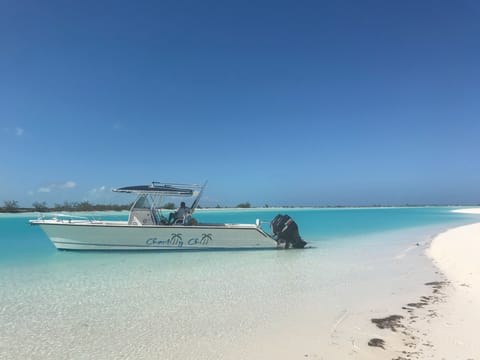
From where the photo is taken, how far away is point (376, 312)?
5992 millimetres

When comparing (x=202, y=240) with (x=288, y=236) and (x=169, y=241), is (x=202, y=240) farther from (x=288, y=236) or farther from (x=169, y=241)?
(x=288, y=236)

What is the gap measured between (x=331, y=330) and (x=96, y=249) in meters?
11.0

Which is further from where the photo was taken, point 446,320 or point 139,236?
point 139,236

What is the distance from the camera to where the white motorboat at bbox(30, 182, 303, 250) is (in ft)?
44.7

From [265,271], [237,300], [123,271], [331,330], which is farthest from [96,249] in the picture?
[331,330]

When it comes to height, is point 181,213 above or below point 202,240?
above

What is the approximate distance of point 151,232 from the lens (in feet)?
45.2

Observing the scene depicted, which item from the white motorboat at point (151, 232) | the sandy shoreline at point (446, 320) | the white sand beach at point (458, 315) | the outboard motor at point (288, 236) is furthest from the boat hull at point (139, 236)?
the sandy shoreline at point (446, 320)

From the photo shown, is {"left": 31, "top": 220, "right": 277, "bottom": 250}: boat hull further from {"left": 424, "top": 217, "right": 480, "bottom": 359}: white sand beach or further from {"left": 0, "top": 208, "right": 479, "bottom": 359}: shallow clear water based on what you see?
{"left": 424, "top": 217, "right": 480, "bottom": 359}: white sand beach

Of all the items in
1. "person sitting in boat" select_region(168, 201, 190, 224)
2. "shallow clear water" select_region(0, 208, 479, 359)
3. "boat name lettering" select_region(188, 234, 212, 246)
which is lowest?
"shallow clear water" select_region(0, 208, 479, 359)

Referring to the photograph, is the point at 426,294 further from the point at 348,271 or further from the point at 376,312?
the point at 348,271

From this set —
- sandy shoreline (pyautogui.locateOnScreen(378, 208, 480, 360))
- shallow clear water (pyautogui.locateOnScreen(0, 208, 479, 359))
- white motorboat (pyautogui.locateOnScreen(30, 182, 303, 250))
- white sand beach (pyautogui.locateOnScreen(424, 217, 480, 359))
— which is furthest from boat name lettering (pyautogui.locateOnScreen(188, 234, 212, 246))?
sandy shoreline (pyautogui.locateOnScreen(378, 208, 480, 360))

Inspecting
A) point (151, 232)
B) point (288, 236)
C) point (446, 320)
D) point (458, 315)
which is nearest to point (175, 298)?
point (446, 320)

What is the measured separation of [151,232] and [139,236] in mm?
481
